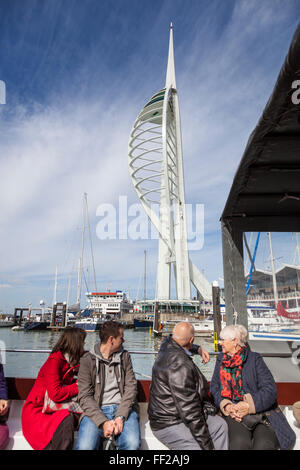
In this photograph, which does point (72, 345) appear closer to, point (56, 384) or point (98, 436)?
point (56, 384)

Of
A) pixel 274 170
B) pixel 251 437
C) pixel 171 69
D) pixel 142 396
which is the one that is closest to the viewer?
pixel 251 437

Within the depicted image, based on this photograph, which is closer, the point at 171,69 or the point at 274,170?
the point at 274,170

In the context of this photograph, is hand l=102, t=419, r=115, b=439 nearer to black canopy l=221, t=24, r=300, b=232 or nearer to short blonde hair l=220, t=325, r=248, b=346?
short blonde hair l=220, t=325, r=248, b=346

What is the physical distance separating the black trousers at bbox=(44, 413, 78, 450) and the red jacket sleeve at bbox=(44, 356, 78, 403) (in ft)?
0.64

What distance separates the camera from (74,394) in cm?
240

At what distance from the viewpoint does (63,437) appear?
6.72ft

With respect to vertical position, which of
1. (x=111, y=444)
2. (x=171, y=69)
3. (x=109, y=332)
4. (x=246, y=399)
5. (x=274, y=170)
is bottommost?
(x=111, y=444)

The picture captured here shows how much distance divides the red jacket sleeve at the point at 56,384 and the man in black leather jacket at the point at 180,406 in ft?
2.10

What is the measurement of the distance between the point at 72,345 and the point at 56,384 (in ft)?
0.99

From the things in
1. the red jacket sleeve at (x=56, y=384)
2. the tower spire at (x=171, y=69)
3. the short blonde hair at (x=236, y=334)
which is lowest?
the red jacket sleeve at (x=56, y=384)

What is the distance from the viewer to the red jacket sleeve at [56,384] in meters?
2.26

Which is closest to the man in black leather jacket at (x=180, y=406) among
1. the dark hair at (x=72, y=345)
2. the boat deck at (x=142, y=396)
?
the boat deck at (x=142, y=396)

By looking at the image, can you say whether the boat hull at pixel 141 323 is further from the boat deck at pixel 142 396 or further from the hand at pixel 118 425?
the hand at pixel 118 425

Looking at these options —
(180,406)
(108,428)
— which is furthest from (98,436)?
(180,406)
